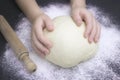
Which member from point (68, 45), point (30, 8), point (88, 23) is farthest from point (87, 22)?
point (30, 8)

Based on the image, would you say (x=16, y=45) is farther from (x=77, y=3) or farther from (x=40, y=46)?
(x=77, y=3)

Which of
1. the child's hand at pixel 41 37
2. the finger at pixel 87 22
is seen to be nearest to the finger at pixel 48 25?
the child's hand at pixel 41 37

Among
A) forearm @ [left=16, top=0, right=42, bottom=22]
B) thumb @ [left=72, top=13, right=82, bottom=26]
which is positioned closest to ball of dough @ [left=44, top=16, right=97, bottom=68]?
thumb @ [left=72, top=13, right=82, bottom=26]

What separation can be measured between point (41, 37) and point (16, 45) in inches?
3.4

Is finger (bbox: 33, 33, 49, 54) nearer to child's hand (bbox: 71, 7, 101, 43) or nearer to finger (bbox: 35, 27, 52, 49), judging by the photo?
finger (bbox: 35, 27, 52, 49)

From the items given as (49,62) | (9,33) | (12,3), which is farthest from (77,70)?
(12,3)

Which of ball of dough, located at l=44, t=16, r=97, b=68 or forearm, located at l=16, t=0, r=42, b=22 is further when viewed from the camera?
forearm, located at l=16, t=0, r=42, b=22

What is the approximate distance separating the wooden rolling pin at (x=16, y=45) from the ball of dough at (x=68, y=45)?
2.7 inches

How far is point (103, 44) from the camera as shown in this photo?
2.87ft

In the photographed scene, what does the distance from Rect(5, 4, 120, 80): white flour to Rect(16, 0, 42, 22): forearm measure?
0.13 ft

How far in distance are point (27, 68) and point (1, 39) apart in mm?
179

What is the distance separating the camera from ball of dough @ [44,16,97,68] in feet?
2.49

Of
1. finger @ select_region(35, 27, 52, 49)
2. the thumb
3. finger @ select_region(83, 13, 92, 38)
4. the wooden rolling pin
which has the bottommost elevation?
the wooden rolling pin

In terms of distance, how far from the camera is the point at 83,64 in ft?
2.69
